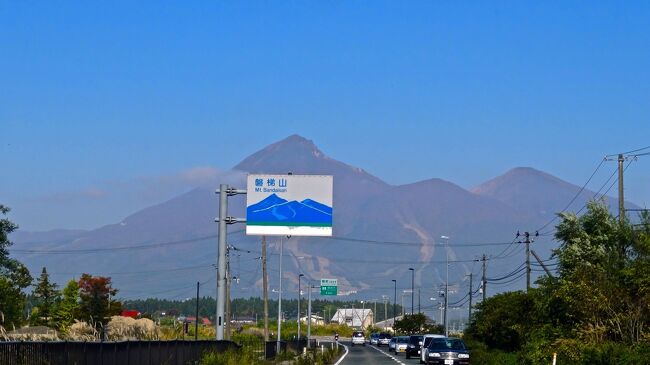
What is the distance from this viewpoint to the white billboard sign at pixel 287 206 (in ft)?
155

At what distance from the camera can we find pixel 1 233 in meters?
66.1

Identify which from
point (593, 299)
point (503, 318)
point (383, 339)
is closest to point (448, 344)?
point (503, 318)

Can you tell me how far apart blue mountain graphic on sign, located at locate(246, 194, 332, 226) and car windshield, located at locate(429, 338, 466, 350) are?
35.0 ft

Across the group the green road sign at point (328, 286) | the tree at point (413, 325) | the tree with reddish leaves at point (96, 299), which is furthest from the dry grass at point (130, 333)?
the tree at point (413, 325)

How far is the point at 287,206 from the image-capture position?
47312 mm

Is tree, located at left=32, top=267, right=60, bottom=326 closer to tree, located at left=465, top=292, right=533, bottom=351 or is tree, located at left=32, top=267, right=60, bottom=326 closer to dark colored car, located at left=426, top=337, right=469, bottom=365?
tree, located at left=465, top=292, right=533, bottom=351

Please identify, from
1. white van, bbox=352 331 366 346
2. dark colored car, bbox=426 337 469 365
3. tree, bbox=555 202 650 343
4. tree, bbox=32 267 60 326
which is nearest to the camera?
tree, bbox=555 202 650 343

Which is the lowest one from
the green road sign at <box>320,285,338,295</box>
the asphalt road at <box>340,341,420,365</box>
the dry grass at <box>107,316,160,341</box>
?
the asphalt road at <box>340,341,420,365</box>

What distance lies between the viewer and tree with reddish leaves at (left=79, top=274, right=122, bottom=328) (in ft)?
353

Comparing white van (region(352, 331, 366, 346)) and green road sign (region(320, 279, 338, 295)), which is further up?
green road sign (region(320, 279, 338, 295))

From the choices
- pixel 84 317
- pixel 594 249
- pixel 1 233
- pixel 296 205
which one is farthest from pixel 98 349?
pixel 84 317

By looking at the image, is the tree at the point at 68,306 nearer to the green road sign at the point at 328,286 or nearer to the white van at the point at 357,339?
the green road sign at the point at 328,286

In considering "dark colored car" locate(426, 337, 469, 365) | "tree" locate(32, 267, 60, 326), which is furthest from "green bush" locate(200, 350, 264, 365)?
"tree" locate(32, 267, 60, 326)

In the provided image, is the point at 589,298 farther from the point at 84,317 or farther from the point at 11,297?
the point at 84,317
